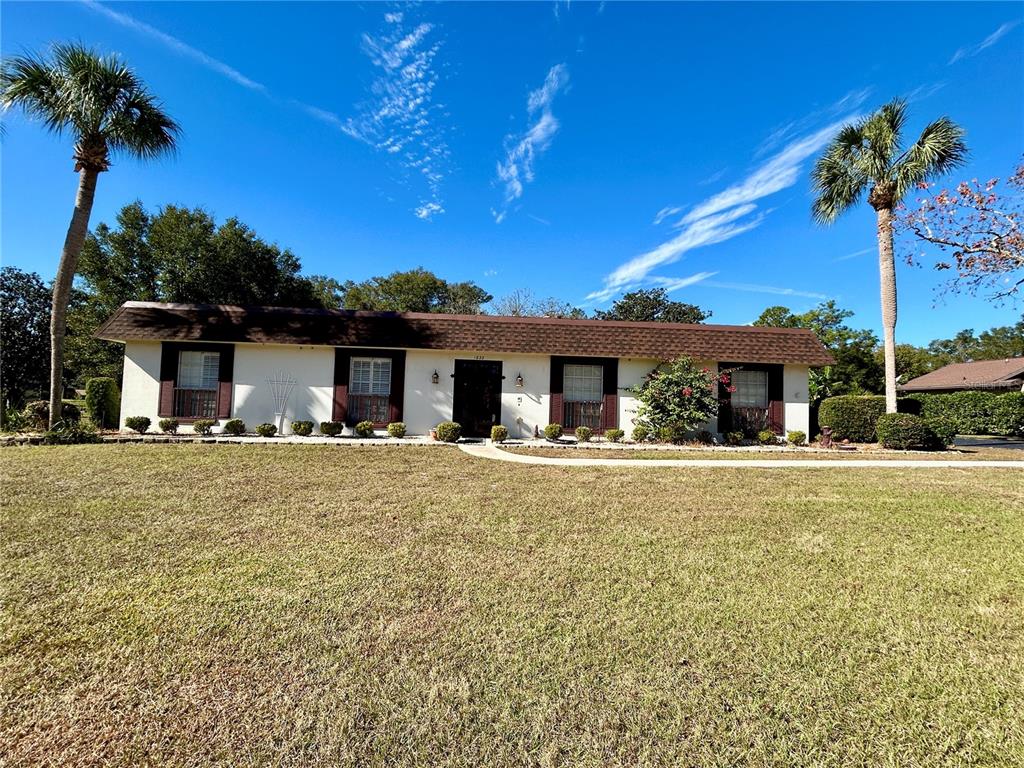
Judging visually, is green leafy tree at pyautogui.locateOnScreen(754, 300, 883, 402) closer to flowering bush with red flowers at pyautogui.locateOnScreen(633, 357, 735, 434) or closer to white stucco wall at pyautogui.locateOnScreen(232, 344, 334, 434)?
flowering bush with red flowers at pyautogui.locateOnScreen(633, 357, 735, 434)

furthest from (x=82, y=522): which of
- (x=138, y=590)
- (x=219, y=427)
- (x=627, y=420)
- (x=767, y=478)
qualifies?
(x=627, y=420)

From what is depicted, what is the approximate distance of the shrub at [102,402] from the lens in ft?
39.1

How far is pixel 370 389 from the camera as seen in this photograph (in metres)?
12.9

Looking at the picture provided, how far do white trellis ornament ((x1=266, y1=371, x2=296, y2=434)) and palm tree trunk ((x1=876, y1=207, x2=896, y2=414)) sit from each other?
57.9ft

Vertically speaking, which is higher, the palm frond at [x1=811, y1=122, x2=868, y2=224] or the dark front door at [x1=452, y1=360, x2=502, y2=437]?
the palm frond at [x1=811, y1=122, x2=868, y2=224]

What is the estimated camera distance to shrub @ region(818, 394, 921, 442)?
41.8 feet

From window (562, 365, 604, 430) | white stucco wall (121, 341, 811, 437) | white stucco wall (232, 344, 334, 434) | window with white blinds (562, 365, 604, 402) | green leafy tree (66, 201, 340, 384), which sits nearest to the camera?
white stucco wall (121, 341, 811, 437)

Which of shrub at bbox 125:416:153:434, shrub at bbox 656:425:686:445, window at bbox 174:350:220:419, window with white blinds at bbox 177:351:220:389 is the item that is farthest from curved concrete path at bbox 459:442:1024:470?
shrub at bbox 125:416:153:434

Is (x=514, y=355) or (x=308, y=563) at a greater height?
(x=514, y=355)

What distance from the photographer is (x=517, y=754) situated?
1872 millimetres

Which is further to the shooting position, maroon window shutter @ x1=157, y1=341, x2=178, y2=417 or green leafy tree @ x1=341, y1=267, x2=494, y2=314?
green leafy tree @ x1=341, y1=267, x2=494, y2=314

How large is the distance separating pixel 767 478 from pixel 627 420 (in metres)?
5.77

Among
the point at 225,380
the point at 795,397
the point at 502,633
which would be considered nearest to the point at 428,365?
the point at 225,380

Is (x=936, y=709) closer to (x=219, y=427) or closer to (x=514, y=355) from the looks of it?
(x=514, y=355)
